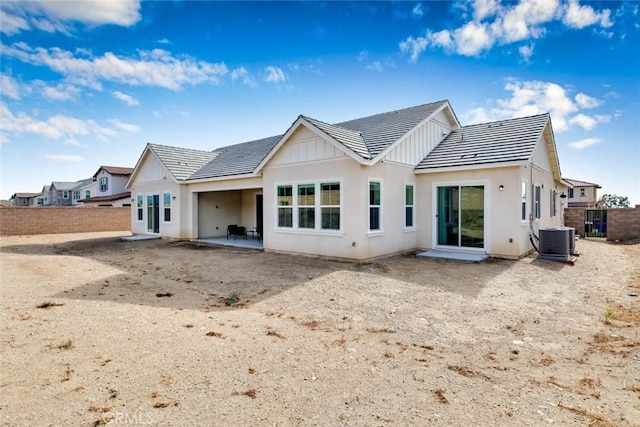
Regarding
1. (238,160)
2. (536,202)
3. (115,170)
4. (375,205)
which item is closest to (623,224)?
(536,202)

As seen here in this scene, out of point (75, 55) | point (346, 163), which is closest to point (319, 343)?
point (346, 163)

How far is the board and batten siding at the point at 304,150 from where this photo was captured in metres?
10.8

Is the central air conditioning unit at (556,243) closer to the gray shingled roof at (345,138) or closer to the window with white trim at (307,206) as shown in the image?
the gray shingled roof at (345,138)

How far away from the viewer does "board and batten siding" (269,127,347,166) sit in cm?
1082

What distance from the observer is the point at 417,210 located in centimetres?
1265

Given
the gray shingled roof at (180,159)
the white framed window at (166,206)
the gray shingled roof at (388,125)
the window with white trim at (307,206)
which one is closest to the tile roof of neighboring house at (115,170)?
the gray shingled roof at (180,159)

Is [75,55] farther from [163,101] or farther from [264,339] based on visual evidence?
[264,339]

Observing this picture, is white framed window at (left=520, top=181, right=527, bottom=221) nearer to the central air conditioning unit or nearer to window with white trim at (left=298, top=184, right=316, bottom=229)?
the central air conditioning unit

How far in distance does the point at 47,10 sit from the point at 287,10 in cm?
748

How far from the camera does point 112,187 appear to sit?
121 feet

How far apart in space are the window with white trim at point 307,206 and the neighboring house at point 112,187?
30.4m

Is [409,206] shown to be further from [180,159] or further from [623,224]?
[623,224]

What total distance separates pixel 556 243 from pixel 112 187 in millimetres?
40316

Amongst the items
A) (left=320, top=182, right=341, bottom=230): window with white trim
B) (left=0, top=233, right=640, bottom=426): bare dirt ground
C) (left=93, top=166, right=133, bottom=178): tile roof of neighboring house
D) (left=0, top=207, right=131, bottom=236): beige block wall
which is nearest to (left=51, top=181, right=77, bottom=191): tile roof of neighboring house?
(left=93, top=166, right=133, bottom=178): tile roof of neighboring house
